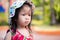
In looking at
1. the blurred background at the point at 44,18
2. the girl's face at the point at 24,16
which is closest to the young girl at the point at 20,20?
the girl's face at the point at 24,16

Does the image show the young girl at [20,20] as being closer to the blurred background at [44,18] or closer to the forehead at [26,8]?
the forehead at [26,8]

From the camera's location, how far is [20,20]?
1.59 meters

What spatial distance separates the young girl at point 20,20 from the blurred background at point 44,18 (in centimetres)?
325

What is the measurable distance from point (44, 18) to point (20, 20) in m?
3.47

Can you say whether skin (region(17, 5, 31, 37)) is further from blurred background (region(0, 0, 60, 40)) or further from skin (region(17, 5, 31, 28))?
blurred background (region(0, 0, 60, 40))

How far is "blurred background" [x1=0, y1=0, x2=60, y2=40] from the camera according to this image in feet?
16.0

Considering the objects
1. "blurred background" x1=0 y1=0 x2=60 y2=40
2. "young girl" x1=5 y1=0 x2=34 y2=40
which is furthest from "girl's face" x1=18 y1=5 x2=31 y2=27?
"blurred background" x1=0 y1=0 x2=60 y2=40

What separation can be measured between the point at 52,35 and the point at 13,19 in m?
3.43

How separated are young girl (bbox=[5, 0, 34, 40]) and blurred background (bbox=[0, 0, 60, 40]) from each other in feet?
10.6

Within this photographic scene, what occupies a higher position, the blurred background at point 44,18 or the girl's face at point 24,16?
the girl's face at point 24,16

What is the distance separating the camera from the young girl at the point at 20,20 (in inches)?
61.4

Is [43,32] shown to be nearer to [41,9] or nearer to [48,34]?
[48,34]

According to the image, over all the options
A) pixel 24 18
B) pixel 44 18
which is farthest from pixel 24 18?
pixel 44 18

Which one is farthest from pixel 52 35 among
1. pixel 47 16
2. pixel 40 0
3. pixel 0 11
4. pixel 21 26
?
pixel 21 26
